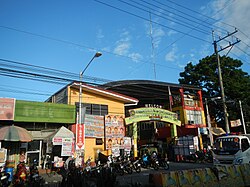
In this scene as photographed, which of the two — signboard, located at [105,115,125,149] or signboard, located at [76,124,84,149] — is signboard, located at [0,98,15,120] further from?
signboard, located at [105,115,125,149]

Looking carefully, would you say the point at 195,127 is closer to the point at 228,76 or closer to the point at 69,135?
the point at 228,76

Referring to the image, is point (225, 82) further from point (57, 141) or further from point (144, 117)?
point (57, 141)

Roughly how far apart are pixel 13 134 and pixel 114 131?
8.92 meters

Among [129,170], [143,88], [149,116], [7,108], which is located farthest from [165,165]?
[143,88]

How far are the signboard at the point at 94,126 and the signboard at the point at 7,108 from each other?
5.90 m

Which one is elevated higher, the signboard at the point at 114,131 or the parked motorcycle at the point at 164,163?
the signboard at the point at 114,131

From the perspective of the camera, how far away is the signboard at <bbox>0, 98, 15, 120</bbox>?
16.2 m

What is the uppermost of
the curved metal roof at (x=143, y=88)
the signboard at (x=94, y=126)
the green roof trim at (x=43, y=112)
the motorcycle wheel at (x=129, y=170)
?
the curved metal roof at (x=143, y=88)

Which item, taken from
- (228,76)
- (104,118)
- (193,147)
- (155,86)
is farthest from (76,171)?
(228,76)

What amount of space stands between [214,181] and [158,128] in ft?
80.2

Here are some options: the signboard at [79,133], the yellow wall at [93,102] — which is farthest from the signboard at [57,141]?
the yellow wall at [93,102]

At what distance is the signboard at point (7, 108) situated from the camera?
16172 millimetres

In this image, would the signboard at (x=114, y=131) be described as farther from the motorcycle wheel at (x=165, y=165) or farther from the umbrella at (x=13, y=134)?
the umbrella at (x=13, y=134)

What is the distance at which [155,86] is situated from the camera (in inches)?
1198
